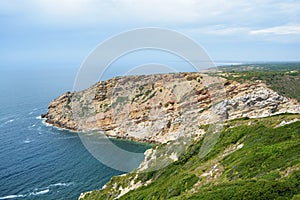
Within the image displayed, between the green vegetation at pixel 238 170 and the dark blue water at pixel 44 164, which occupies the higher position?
the green vegetation at pixel 238 170

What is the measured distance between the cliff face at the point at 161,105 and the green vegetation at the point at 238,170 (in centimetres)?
2255

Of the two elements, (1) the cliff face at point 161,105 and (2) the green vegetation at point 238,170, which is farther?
(1) the cliff face at point 161,105

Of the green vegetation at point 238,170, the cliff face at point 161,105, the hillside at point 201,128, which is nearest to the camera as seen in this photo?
the green vegetation at point 238,170

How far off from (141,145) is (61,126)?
31.0m

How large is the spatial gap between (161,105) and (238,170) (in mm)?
57181

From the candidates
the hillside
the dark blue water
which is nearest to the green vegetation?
the hillside

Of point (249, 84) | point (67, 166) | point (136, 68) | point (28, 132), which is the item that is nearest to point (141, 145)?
point (67, 166)

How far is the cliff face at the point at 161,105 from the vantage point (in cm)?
5519

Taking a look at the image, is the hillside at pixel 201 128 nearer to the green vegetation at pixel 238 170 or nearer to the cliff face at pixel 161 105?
the green vegetation at pixel 238 170

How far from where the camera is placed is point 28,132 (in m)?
73.5

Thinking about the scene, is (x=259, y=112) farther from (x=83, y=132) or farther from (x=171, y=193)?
(x=83, y=132)

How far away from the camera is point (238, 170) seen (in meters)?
15.8

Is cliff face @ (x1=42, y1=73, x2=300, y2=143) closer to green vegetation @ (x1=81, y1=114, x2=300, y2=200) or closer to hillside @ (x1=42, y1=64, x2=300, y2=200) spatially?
hillside @ (x1=42, y1=64, x2=300, y2=200)

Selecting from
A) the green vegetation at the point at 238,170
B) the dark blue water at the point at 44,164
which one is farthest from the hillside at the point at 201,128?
the dark blue water at the point at 44,164
